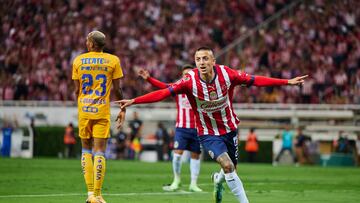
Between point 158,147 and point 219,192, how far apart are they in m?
25.4

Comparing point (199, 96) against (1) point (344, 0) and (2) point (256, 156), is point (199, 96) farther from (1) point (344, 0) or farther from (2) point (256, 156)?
(1) point (344, 0)

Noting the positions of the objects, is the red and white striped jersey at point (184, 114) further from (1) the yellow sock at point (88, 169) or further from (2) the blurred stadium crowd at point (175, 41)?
(2) the blurred stadium crowd at point (175, 41)

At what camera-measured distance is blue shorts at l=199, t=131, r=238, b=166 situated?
11.9 meters

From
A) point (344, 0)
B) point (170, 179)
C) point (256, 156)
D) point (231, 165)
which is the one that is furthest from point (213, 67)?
point (344, 0)

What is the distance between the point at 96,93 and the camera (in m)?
12.6

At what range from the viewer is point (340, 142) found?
35750mm

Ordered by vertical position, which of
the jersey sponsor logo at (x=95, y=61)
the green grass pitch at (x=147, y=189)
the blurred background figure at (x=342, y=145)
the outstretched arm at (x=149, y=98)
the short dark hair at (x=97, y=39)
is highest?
the short dark hair at (x=97, y=39)

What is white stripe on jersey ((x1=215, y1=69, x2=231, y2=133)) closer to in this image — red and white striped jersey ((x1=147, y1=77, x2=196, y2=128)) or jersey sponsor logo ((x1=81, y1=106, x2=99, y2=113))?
jersey sponsor logo ((x1=81, y1=106, x2=99, y2=113))

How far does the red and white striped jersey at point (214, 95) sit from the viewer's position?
39.0 feet

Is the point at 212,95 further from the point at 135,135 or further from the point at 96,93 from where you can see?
the point at 135,135

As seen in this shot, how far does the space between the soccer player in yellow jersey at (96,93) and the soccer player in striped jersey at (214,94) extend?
1.14 meters

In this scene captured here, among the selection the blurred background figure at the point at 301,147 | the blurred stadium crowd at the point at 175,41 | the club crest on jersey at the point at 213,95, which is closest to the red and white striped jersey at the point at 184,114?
the club crest on jersey at the point at 213,95

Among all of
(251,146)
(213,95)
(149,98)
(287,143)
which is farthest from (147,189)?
(251,146)

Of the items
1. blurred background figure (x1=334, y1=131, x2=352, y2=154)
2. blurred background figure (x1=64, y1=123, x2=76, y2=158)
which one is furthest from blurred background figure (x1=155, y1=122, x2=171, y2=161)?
blurred background figure (x1=334, y1=131, x2=352, y2=154)
